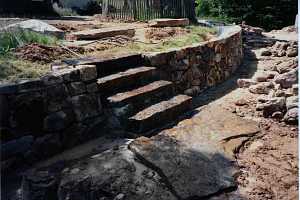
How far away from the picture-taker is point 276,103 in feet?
15.9

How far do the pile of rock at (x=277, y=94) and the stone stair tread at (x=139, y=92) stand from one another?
125 cm

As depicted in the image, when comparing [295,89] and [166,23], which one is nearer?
[295,89]

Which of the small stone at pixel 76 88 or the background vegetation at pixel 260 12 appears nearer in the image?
the small stone at pixel 76 88

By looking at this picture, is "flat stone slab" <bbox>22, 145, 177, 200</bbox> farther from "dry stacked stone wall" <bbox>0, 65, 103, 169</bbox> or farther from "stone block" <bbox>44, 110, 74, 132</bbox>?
"stone block" <bbox>44, 110, 74, 132</bbox>

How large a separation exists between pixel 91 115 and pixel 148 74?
Result: 1131 mm

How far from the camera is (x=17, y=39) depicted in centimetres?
494

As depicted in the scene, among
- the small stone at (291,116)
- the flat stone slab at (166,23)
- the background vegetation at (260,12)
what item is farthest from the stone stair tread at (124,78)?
the background vegetation at (260,12)

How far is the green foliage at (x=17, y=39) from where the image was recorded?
474 centimetres

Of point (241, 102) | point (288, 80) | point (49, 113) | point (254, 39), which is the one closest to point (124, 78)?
point (49, 113)

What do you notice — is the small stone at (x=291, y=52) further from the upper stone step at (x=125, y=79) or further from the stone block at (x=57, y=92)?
the stone block at (x=57, y=92)

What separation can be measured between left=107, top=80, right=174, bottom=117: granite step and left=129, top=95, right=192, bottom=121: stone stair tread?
8cm

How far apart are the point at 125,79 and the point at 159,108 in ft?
1.72

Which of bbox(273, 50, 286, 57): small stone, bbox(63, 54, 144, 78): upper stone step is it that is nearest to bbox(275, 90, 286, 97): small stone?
bbox(63, 54, 144, 78): upper stone step

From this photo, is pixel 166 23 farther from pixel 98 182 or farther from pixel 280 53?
pixel 98 182
